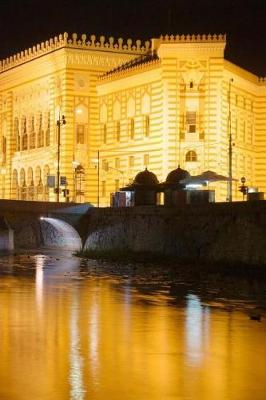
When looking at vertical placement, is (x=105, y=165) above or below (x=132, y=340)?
above

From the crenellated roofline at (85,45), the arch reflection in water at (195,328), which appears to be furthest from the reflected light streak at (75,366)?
the crenellated roofline at (85,45)

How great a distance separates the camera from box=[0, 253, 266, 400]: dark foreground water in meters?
15.5

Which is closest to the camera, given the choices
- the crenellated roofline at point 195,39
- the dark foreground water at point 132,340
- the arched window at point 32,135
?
the dark foreground water at point 132,340

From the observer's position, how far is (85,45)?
63.2 metres

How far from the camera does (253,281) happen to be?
34.5 metres

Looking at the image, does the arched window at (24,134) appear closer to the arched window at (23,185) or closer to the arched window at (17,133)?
the arched window at (17,133)

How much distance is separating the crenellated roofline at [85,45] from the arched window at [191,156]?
42.2 feet

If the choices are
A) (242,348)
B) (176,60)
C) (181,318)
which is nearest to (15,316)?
(181,318)

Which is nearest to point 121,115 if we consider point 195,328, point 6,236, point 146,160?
point 146,160

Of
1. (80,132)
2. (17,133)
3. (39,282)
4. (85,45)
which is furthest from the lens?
(17,133)

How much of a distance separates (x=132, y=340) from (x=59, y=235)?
43.3m

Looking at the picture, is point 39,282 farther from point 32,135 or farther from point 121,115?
point 32,135

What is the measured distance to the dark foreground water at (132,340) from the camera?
15453mm

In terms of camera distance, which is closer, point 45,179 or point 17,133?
point 45,179
